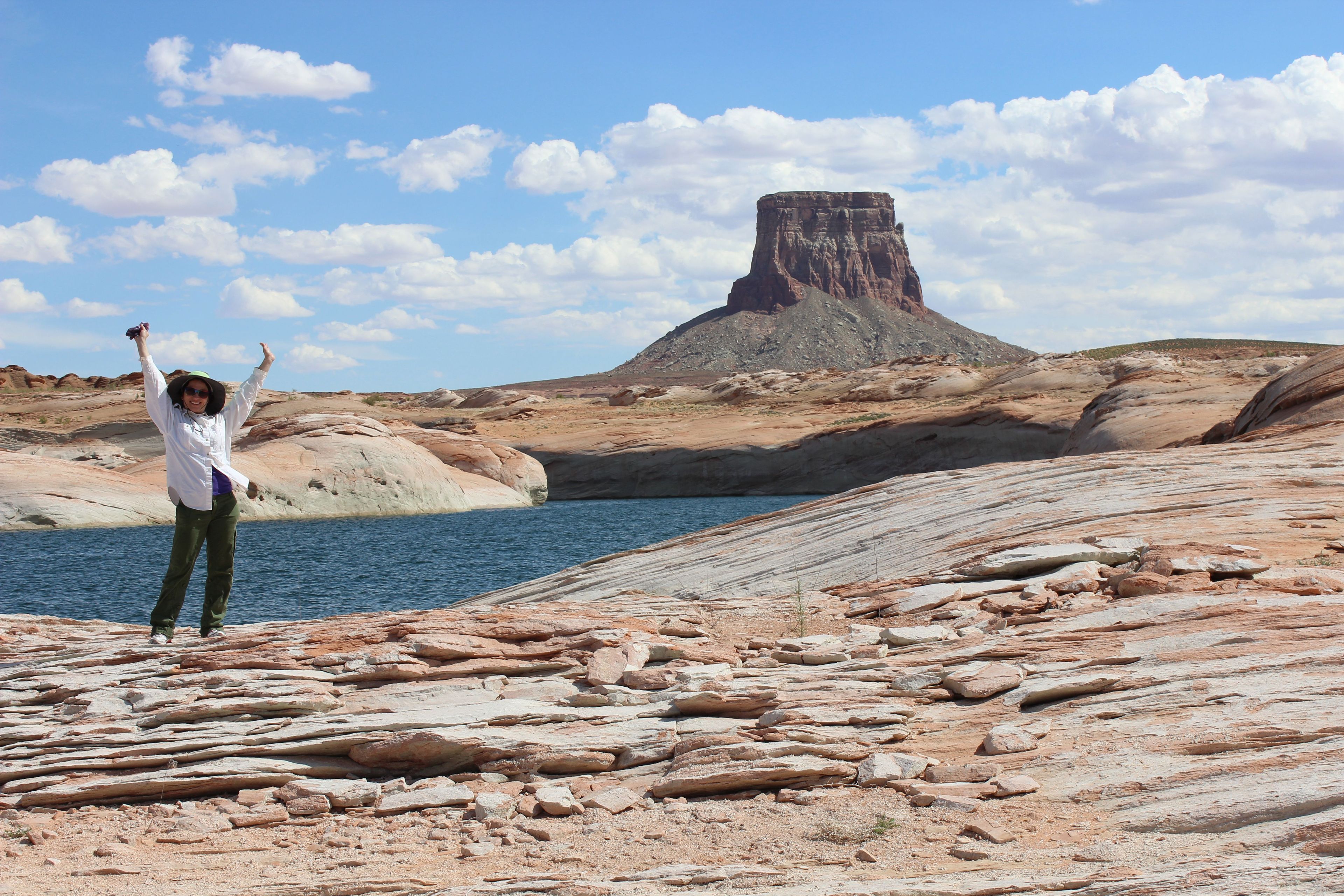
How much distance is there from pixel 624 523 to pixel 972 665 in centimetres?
3309

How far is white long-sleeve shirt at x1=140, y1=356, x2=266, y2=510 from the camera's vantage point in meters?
8.90

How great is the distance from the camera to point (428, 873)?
18.3 ft

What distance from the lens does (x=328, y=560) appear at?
27.4m

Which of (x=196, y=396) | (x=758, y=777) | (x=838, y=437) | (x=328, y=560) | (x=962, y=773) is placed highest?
(x=196, y=396)

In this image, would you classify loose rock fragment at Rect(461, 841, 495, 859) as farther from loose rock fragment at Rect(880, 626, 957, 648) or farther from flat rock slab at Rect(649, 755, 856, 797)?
loose rock fragment at Rect(880, 626, 957, 648)

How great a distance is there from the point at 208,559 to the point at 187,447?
99 centimetres

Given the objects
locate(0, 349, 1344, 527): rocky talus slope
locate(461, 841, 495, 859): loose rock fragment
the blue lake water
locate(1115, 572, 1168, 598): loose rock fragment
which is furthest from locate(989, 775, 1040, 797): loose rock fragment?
the blue lake water

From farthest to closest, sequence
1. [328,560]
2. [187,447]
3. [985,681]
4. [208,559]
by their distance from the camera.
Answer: [328,560] → [208,559] → [187,447] → [985,681]

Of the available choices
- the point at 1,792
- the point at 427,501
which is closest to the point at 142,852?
the point at 1,792

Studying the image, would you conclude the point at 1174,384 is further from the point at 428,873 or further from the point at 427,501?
the point at 428,873

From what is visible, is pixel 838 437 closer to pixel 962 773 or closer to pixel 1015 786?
pixel 962 773

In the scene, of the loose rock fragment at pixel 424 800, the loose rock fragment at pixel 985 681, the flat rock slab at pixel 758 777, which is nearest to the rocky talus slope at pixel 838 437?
the loose rock fragment at pixel 985 681

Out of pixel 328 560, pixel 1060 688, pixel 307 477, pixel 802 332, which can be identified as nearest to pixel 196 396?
pixel 1060 688

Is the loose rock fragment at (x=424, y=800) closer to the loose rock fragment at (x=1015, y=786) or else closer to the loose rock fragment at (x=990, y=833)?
the loose rock fragment at (x=990, y=833)
